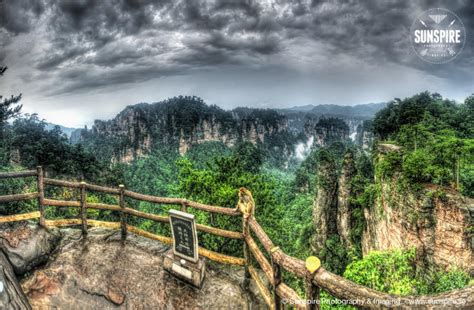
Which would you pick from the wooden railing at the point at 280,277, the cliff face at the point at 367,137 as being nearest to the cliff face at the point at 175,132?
the cliff face at the point at 367,137

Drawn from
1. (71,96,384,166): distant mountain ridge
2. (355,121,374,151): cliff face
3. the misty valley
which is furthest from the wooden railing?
(71,96,384,166): distant mountain ridge

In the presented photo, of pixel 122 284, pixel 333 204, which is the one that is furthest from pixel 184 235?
pixel 333 204

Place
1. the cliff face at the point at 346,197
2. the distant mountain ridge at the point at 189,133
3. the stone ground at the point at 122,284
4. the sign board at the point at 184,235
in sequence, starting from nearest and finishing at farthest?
1. the stone ground at the point at 122,284
2. the sign board at the point at 184,235
3. the cliff face at the point at 346,197
4. the distant mountain ridge at the point at 189,133

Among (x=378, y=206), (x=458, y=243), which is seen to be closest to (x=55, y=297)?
(x=458, y=243)

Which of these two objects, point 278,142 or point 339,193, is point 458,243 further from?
point 278,142

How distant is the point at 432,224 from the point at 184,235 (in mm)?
12257

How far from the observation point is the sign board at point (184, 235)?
4.51 metres

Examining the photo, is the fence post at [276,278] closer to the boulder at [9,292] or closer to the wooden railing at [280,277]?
the wooden railing at [280,277]

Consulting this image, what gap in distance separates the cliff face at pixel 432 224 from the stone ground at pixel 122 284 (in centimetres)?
1079

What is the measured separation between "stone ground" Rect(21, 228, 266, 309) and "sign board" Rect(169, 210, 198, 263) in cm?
53

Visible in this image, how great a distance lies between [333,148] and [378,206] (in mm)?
46848

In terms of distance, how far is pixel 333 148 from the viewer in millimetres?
62844

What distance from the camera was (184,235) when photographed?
15.2 feet

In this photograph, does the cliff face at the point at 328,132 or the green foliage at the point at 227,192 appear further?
the cliff face at the point at 328,132
